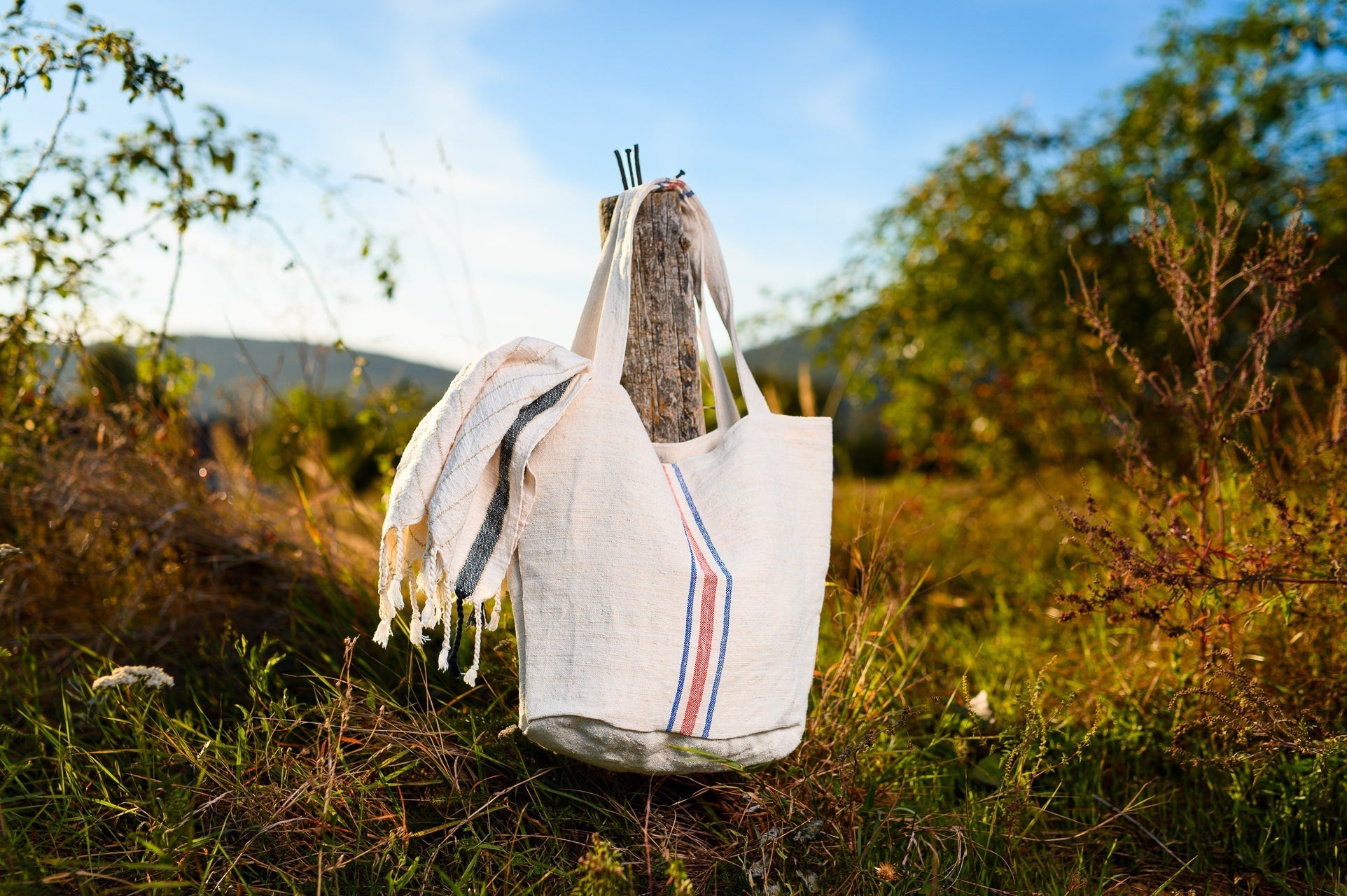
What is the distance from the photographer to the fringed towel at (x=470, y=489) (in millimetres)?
A: 1597

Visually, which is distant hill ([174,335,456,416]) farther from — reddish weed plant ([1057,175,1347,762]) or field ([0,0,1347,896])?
reddish weed plant ([1057,175,1347,762])

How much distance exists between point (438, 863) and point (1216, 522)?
2.89 meters

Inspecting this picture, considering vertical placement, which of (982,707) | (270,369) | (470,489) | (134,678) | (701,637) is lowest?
(982,707)

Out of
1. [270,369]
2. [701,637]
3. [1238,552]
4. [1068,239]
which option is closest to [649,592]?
[701,637]

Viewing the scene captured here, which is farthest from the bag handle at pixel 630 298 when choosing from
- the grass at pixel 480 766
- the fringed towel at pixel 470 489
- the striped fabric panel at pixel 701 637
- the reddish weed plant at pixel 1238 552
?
the reddish weed plant at pixel 1238 552

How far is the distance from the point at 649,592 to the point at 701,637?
5.7 inches

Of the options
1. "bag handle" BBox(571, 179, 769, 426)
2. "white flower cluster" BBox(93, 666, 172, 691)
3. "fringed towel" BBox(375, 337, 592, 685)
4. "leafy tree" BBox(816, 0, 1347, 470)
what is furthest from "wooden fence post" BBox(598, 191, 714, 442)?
"leafy tree" BBox(816, 0, 1347, 470)

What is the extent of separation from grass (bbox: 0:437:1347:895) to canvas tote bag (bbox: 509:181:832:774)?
0.24m

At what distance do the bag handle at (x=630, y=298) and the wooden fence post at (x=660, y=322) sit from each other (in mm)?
35

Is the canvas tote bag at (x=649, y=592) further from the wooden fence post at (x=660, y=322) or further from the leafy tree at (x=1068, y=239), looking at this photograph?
the leafy tree at (x=1068, y=239)

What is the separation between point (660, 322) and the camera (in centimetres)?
212

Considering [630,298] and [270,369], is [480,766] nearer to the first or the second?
[630,298]

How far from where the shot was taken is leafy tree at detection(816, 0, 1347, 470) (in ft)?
20.5

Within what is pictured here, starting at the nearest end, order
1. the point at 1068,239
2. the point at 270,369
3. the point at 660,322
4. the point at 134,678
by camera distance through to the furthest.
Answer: the point at 134,678 < the point at 660,322 < the point at 270,369 < the point at 1068,239
